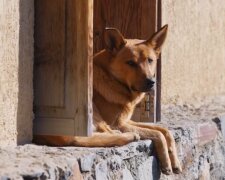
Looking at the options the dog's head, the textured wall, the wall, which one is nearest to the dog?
the dog's head

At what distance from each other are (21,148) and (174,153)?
1.45 m

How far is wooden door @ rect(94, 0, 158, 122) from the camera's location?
6.14 m

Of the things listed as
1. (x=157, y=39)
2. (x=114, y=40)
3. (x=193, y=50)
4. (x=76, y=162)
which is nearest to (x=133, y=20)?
(x=157, y=39)

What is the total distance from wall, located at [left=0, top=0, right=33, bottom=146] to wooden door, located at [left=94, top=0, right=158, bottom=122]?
1.82 meters

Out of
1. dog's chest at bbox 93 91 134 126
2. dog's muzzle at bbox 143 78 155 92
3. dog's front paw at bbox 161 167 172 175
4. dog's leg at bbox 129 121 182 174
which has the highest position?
dog's muzzle at bbox 143 78 155 92

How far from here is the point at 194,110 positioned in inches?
295

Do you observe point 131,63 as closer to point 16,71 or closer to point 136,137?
point 136,137

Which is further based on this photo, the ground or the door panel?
the door panel

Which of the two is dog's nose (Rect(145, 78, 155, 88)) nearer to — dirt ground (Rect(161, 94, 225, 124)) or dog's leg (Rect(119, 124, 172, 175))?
dog's leg (Rect(119, 124, 172, 175))

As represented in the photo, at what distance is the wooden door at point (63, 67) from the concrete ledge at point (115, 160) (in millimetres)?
259

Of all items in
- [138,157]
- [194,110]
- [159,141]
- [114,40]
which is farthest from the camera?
[194,110]

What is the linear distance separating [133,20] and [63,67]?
1823mm

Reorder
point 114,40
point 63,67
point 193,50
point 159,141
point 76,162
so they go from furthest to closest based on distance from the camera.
A: point 193,50 < point 114,40 < point 159,141 < point 63,67 < point 76,162

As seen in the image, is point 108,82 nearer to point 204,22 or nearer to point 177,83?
point 177,83
